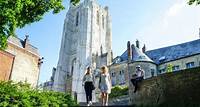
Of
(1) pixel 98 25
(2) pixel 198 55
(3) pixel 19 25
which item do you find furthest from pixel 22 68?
(1) pixel 98 25

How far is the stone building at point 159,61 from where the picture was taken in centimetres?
4791

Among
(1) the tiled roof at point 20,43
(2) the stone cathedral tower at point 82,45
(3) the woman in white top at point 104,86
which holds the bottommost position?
(3) the woman in white top at point 104,86

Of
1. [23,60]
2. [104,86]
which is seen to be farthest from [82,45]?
[104,86]

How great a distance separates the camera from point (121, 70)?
5556cm

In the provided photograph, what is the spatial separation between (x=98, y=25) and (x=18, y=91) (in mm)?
64947

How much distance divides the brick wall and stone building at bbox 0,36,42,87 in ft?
0.59

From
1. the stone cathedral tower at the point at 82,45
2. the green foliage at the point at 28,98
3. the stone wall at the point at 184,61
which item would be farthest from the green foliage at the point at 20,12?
the stone cathedral tower at the point at 82,45

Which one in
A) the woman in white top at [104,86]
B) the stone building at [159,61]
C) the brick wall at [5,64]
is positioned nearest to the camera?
the woman in white top at [104,86]

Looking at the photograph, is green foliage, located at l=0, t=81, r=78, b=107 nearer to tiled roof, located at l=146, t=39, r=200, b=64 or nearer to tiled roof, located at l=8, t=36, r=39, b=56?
tiled roof, located at l=8, t=36, r=39, b=56

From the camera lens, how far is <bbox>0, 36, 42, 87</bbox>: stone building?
111 feet

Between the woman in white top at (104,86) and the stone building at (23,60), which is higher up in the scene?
the stone building at (23,60)

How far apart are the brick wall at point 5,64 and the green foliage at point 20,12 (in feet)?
45.4

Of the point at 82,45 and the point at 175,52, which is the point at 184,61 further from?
the point at 82,45

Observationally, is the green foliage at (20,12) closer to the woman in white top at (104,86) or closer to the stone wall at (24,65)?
the woman in white top at (104,86)
